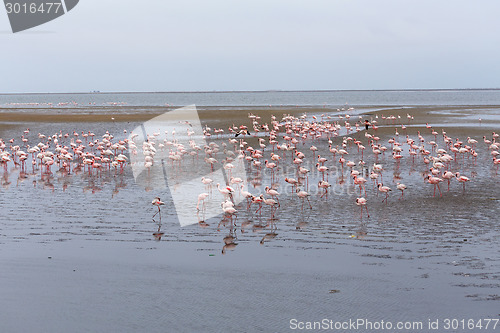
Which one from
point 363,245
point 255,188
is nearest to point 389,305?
point 363,245

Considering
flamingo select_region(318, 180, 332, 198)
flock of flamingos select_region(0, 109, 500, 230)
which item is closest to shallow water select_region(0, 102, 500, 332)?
flamingo select_region(318, 180, 332, 198)

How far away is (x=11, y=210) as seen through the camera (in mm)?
15672

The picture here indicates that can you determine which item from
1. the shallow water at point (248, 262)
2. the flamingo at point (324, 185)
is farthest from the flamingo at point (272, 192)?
the flamingo at point (324, 185)

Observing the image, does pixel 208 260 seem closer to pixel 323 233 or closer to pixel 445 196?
pixel 323 233

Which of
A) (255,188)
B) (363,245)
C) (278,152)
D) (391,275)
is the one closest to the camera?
(391,275)

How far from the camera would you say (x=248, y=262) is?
11.1m

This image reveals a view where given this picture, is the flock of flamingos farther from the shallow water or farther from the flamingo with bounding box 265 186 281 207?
the shallow water

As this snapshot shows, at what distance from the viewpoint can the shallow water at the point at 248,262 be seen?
29.0 ft

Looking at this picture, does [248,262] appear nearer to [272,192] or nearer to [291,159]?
[272,192]

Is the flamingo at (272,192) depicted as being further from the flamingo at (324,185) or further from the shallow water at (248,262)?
the flamingo at (324,185)

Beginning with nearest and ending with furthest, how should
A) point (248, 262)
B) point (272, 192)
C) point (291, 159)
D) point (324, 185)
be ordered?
point (248, 262), point (272, 192), point (324, 185), point (291, 159)

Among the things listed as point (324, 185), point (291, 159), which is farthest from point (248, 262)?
point (291, 159)

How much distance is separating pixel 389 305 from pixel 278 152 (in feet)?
62.3

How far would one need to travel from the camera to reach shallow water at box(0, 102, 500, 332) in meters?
8.83
